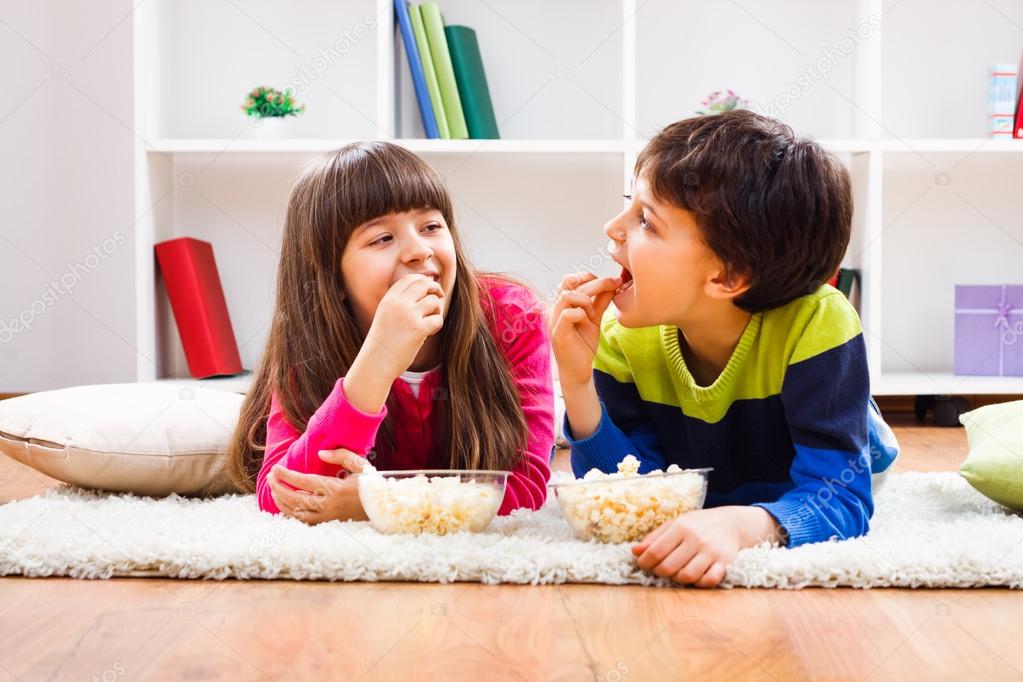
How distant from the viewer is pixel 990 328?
2.51 meters

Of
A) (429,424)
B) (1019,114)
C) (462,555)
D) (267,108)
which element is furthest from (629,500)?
(1019,114)

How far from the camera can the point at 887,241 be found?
2.69 meters

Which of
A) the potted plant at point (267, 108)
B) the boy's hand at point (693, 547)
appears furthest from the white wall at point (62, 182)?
the boy's hand at point (693, 547)

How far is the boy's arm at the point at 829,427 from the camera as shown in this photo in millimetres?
1109

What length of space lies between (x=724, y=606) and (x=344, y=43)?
2006mm

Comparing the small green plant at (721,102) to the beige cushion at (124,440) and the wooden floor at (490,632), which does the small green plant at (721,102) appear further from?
the wooden floor at (490,632)

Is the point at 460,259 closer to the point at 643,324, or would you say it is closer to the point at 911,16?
the point at 643,324

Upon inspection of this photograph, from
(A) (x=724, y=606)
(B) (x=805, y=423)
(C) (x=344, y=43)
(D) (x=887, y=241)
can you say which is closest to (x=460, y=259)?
(B) (x=805, y=423)

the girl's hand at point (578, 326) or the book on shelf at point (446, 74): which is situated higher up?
the book on shelf at point (446, 74)

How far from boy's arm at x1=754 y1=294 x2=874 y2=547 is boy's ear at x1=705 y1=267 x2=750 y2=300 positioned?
80mm

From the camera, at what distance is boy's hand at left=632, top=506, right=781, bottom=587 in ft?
3.24

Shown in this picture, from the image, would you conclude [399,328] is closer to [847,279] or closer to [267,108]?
[267,108]

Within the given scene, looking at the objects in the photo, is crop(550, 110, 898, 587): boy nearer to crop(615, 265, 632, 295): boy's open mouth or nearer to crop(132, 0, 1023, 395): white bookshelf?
crop(615, 265, 632, 295): boy's open mouth

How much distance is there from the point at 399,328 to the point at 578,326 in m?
0.20
